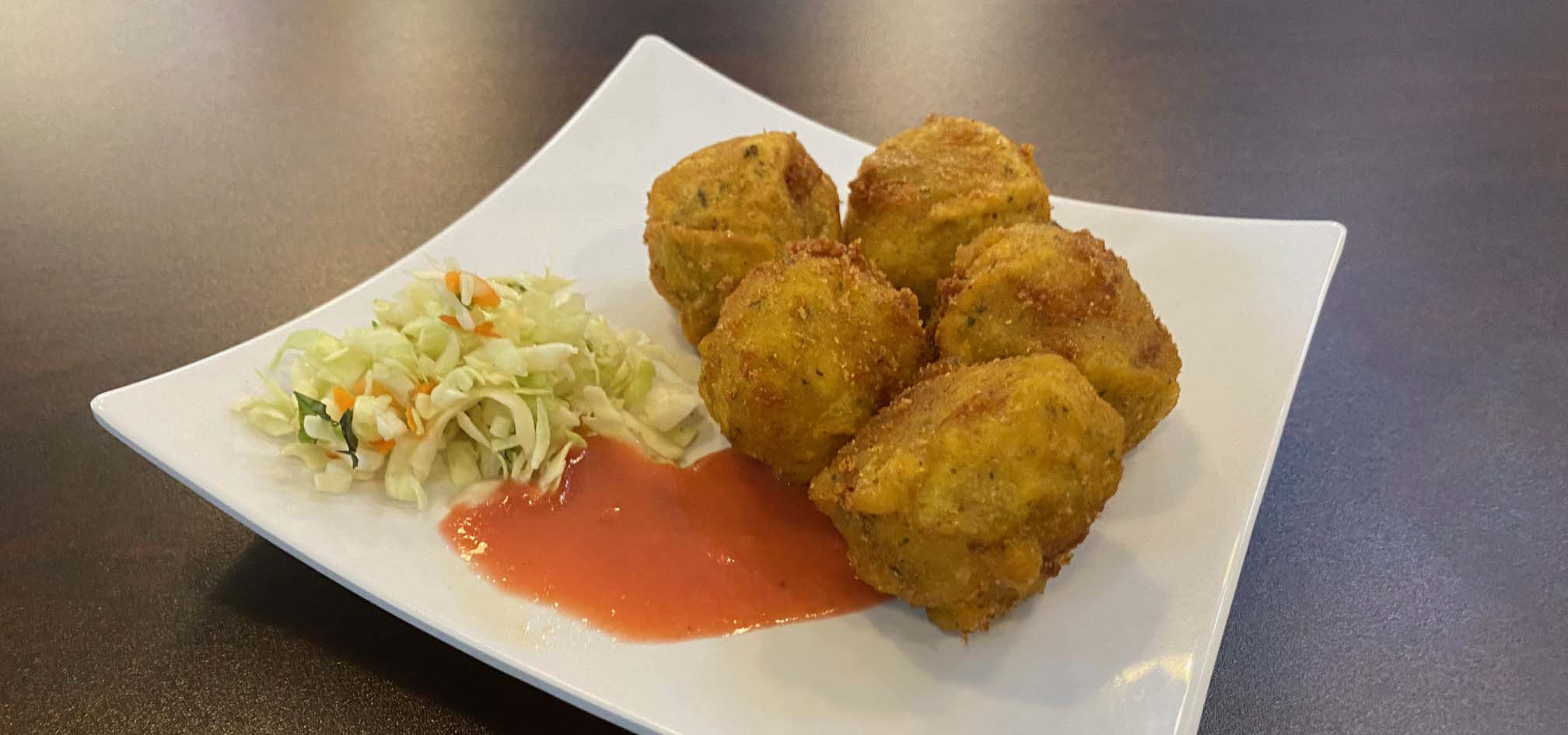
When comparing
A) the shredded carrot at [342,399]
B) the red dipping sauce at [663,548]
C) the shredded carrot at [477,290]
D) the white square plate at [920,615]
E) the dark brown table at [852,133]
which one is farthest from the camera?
the shredded carrot at [477,290]

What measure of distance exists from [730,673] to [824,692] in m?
0.18

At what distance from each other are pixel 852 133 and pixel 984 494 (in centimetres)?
244

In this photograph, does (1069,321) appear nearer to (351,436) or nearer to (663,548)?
(663,548)

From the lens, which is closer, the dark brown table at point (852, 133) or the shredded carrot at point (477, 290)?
the dark brown table at point (852, 133)

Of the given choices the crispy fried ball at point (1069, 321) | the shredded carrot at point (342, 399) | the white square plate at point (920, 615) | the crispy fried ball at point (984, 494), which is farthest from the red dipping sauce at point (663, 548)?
the crispy fried ball at point (1069, 321)

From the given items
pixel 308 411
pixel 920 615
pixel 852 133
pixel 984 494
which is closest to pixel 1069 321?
pixel 984 494

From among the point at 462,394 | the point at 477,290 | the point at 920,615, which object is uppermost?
the point at 477,290

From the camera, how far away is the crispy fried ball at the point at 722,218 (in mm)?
2508

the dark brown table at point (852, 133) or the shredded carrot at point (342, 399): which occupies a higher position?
the shredded carrot at point (342, 399)

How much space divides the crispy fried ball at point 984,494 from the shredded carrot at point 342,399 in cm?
110

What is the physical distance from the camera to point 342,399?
2.30m

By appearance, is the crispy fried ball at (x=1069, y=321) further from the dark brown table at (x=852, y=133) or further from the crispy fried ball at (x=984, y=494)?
the dark brown table at (x=852, y=133)

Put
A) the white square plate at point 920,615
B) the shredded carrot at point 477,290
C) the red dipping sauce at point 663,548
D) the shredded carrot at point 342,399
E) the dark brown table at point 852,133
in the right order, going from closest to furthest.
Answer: the white square plate at point 920,615 < the red dipping sauce at point 663,548 < the dark brown table at point 852,133 < the shredded carrot at point 342,399 < the shredded carrot at point 477,290

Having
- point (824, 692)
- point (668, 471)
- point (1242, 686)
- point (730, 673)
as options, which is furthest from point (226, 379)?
point (1242, 686)
